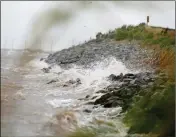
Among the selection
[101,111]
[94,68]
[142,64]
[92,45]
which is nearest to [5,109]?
[101,111]

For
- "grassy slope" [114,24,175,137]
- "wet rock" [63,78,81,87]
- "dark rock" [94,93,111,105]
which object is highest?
"grassy slope" [114,24,175,137]

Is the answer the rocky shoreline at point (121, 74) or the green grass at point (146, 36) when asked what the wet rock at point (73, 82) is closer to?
the rocky shoreline at point (121, 74)

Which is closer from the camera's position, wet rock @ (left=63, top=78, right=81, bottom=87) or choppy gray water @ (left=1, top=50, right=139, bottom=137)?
choppy gray water @ (left=1, top=50, right=139, bottom=137)

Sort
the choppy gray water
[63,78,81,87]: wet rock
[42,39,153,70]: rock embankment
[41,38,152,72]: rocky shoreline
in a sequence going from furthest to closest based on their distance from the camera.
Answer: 1. [42,39,153,70]: rock embankment
2. [41,38,152,72]: rocky shoreline
3. [63,78,81,87]: wet rock
4. the choppy gray water

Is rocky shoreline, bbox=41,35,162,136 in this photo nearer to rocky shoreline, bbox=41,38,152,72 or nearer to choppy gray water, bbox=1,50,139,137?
rocky shoreline, bbox=41,38,152,72

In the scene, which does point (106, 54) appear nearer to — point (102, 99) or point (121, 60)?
point (121, 60)

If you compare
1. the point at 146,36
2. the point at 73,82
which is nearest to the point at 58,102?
the point at 73,82

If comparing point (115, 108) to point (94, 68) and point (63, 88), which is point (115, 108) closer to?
point (63, 88)

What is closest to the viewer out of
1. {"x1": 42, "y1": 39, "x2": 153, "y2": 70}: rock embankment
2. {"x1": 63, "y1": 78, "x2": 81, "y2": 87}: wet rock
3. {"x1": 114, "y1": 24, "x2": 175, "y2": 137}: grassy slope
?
{"x1": 114, "y1": 24, "x2": 175, "y2": 137}: grassy slope

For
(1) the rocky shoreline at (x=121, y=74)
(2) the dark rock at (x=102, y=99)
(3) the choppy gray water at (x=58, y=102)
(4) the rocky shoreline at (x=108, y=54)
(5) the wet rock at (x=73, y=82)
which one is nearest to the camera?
(3) the choppy gray water at (x=58, y=102)

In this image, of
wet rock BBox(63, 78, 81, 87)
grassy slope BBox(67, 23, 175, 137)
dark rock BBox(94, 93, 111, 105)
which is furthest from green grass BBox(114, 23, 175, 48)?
dark rock BBox(94, 93, 111, 105)

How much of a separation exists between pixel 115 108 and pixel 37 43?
7682mm

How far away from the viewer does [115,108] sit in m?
8.27

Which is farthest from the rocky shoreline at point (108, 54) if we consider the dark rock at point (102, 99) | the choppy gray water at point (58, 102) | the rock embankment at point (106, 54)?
the dark rock at point (102, 99)
